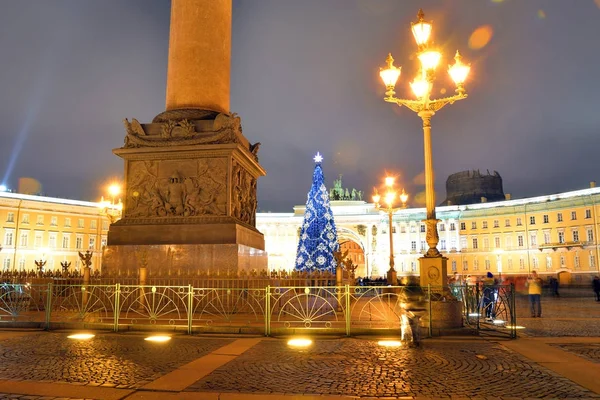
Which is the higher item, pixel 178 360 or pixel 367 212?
pixel 367 212

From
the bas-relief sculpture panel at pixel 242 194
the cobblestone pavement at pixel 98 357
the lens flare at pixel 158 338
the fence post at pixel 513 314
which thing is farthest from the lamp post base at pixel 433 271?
the bas-relief sculpture panel at pixel 242 194

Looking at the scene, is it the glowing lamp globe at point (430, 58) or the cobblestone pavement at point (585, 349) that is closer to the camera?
the cobblestone pavement at point (585, 349)

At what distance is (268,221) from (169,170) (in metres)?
91.6

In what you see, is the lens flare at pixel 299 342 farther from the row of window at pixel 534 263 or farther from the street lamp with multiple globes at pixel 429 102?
the row of window at pixel 534 263

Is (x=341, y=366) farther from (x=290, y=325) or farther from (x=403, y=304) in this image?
(x=290, y=325)

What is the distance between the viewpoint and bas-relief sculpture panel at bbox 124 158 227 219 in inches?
640

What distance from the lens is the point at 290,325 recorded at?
12891 millimetres

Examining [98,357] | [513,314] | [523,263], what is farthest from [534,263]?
[98,357]

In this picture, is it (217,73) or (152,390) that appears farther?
(217,73)

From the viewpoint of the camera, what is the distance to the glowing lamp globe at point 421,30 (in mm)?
13336

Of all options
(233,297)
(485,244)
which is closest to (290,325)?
(233,297)

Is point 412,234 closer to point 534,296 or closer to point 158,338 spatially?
point 534,296

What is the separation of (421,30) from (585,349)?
8646 mm

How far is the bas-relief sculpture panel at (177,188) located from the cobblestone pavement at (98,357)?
5423 millimetres
